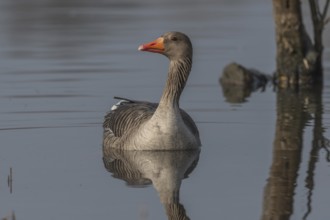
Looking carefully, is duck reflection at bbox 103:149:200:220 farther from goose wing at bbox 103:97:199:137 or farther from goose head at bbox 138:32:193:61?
goose head at bbox 138:32:193:61

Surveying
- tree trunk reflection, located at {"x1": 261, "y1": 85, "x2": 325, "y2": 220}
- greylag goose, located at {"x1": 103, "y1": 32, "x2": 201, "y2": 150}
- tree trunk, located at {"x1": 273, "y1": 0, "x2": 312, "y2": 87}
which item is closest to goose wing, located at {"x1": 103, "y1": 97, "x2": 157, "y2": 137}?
greylag goose, located at {"x1": 103, "y1": 32, "x2": 201, "y2": 150}

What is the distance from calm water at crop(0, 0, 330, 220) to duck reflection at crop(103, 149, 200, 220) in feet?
0.16

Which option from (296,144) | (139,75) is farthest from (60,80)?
(296,144)

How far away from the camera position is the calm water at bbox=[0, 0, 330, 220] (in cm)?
1173

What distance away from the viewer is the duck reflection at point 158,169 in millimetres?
11930

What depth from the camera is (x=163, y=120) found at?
14.5 meters

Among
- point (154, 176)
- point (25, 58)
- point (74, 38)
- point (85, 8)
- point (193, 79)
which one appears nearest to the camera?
point (154, 176)

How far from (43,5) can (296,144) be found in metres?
23.1

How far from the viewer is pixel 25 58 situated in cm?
2388

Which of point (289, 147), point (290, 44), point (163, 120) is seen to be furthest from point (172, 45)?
point (290, 44)

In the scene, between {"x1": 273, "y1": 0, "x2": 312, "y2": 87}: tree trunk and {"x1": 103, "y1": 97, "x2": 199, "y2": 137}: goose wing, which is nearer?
{"x1": 103, "y1": 97, "x2": 199, "y2": 137}: goose wing

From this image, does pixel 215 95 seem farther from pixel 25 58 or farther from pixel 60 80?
pixel 25 58

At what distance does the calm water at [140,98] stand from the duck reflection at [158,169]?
0.05 meters

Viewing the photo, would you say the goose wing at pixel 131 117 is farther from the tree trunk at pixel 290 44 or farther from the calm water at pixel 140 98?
the tree trunk at pixel 290 44
